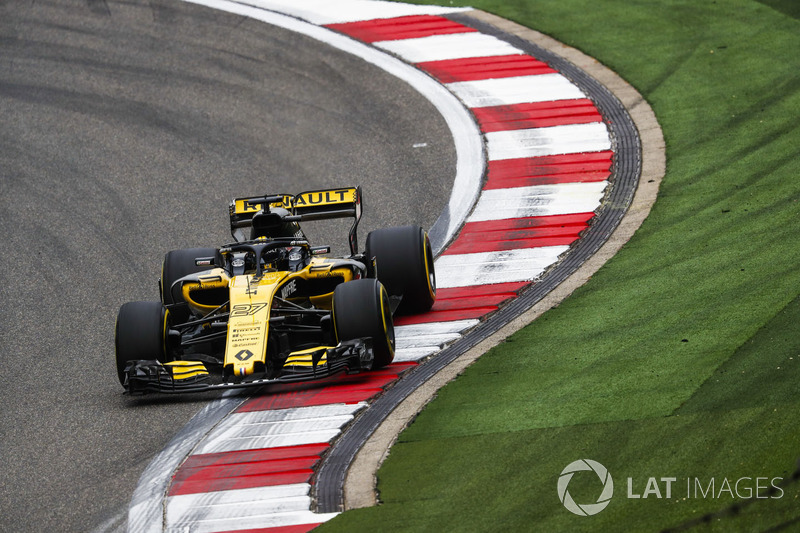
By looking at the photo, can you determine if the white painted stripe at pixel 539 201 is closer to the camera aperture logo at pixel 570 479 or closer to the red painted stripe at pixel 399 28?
the red painted stripe at pixel 399 28

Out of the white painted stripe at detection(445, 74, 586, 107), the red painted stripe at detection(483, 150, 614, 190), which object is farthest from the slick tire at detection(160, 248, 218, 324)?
the white painted stripe at detection(445, 74, 586, 107)

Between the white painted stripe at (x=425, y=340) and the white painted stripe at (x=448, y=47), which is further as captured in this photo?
the white painted stripe at (x=448, y=47)

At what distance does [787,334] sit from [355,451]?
11.5 feet

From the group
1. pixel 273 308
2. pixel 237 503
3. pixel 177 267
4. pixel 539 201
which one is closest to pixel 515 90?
pixel 539 201

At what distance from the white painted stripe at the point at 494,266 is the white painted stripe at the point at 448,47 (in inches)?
247

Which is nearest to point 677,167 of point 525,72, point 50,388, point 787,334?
point 525,72

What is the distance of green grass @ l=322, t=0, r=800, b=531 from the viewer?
25.1 ft

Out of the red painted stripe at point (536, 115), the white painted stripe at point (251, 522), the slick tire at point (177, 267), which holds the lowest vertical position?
the white painted stripe at point (251, 522)

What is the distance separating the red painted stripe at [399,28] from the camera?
2009 cm

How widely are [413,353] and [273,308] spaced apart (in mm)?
1392

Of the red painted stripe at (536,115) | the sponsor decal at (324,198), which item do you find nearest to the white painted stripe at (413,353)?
the sponsor decal at (324,198)

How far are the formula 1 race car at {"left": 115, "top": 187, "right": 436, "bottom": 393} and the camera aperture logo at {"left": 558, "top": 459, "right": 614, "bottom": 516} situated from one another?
2.84 meters

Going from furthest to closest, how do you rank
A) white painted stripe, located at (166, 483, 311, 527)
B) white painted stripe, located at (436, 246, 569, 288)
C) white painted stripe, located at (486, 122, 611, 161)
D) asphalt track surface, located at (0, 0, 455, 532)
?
white painted stripe, located at (486, 122, 611, 161) < white painted stripe, located at (436, 246, 569, 288) < asphalt track surface, located at (0, 0, 455, 532) < white painted stripe, located at (166, 483, 311, 527)

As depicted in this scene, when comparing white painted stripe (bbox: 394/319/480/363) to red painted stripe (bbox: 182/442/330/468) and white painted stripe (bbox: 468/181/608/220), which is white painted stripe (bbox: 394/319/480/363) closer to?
red painted stripe (bbox: 182/442/330/468)
